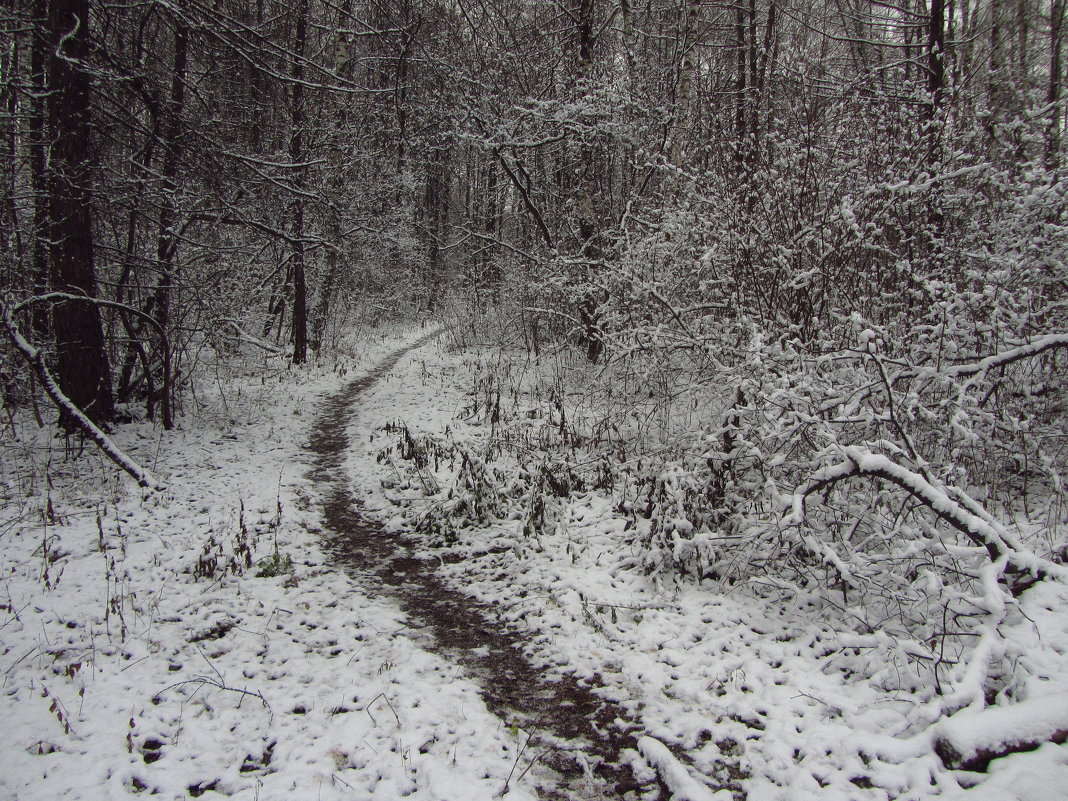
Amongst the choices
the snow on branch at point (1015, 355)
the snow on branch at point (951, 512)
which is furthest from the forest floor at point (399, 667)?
the snow on branch at point (1015, 355)

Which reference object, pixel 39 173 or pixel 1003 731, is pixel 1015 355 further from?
pixel 39 173

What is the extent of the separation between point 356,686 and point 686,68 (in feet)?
36.6

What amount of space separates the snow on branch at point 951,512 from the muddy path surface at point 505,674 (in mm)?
1777

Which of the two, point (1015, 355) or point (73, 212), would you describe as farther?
point (73, 212)

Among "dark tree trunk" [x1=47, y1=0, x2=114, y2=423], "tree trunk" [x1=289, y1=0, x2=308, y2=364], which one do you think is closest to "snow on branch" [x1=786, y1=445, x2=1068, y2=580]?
"dark tree trunk" [x1=47, y1=0, x2=114, y2=423]

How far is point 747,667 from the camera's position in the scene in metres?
3.56

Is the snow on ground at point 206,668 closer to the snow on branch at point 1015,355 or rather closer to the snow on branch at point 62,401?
the snow on branch at point 62,401

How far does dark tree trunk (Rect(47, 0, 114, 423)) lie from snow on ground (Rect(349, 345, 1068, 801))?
524cm

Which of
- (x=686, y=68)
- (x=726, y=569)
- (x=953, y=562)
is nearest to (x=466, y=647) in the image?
(x=726, y=569)

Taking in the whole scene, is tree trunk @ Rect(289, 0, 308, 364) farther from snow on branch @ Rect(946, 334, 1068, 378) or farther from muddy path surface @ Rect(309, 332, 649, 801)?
snow on branch @ Rect(946, 334, 1068, 378)

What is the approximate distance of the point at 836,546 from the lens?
4.29 metres

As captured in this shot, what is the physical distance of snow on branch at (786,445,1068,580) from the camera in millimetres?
3082

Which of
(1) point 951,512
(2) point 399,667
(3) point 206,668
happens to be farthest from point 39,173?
(1) point 951,512

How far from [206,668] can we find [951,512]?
182 inches
